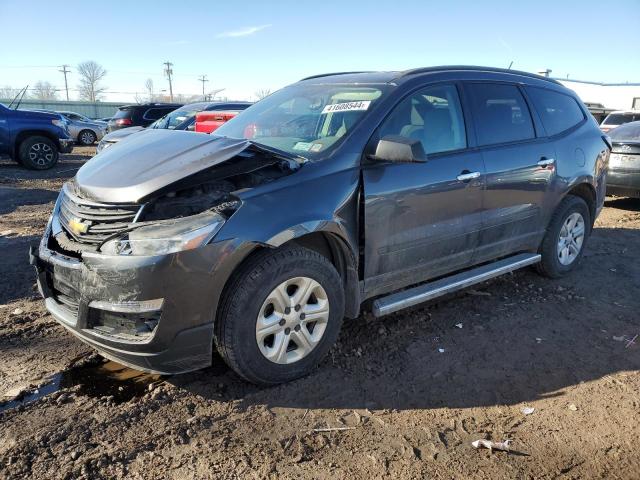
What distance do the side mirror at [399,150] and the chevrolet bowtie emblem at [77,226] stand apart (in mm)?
1749

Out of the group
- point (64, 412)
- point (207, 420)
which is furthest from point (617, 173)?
point (64, 412)

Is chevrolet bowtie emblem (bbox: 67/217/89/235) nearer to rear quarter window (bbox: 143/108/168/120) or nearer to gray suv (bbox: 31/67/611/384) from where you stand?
gray suv (bbox: 31/67/611/384)

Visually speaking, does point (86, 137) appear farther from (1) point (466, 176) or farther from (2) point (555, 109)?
(1) point (466, 176)

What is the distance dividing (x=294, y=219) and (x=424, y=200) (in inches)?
41.2

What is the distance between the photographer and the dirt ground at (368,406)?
2369mm

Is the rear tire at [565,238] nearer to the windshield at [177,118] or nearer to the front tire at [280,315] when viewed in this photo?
the front tire at [280,315]

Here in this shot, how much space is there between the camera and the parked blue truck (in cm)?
1175

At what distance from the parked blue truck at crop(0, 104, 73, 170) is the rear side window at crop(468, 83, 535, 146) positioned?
11.4 metres

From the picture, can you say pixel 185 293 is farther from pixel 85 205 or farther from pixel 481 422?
pixel 481 422

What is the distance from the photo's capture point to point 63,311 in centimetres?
283

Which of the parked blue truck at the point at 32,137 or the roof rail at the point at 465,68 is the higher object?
the roof rail at the point at 465,68

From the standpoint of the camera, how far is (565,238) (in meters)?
4.83

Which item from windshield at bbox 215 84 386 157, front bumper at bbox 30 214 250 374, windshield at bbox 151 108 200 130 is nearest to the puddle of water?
front bumper at bbox 30 214 250 374

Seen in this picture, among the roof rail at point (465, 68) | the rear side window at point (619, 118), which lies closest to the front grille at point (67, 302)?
the roof rail at point (465, 68)
